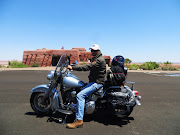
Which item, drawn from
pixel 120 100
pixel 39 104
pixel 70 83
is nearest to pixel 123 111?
pixel 120 100

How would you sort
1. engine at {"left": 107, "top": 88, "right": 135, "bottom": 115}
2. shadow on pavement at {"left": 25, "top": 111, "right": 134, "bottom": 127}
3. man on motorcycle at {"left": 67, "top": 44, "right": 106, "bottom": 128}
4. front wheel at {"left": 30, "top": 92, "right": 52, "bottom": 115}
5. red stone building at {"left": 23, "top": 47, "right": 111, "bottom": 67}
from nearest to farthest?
man on motorcycle at {"left": 67, "top": 44, "right": 106, "bottom": 128} < engine at {"left": 107, "top": 88, "right": 135, "bottom": 115} < shadow on pavement at {"left": 25, "top": 111, "right": 134, "bottom": 127} < front wheel at {"left": 30, "top": 92, "right": 52, "bottom": 115} < red stone building at {"left": 23, "top": 47, "right": 111, "bottom": 67}

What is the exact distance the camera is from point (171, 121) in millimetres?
4098

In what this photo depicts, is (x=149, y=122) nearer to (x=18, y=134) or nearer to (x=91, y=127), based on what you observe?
(x=91, y=127)

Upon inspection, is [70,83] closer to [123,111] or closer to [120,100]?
[120,100]

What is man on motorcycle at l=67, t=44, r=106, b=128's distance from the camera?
3.64 meters

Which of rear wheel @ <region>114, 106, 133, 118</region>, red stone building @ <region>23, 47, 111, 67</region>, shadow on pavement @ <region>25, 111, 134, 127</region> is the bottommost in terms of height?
shadow on pavement @ <region>25, 111, 134, 127</region>

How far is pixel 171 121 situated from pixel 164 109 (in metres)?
1.06

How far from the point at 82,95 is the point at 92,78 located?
20.3 inches

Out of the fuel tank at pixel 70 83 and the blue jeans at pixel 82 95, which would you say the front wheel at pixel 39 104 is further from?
the blue jeans at pixel 82 95

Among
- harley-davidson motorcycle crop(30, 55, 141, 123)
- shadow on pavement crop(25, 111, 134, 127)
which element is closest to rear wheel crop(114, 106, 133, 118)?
harley-davidson motorcycle crop(30, 55, 141, 123)

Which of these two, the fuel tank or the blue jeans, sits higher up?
the fuel tank

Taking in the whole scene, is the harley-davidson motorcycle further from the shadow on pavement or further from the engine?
the shadow on pavement

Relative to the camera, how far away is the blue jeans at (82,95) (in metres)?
3.65

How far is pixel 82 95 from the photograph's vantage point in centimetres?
370
